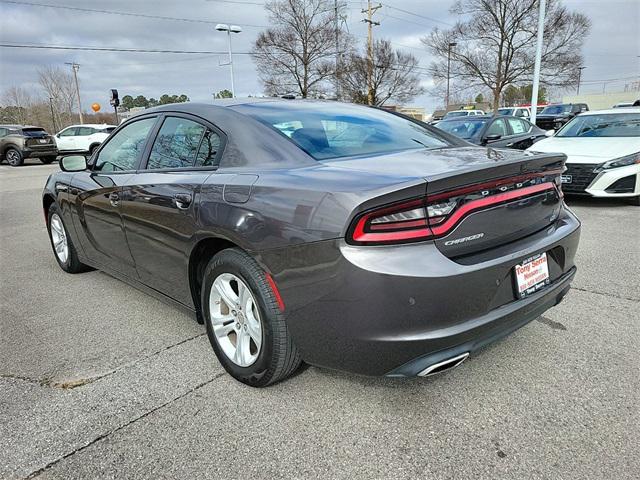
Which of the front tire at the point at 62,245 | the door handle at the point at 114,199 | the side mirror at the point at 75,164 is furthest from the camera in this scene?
the front tire at the point at 62,245

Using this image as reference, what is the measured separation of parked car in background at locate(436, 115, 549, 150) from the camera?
9.18m

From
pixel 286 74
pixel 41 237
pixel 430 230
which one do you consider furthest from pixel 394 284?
pixel 286 74

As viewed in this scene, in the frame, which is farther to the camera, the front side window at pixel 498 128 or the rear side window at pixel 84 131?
the rear side window at pixel 84 131

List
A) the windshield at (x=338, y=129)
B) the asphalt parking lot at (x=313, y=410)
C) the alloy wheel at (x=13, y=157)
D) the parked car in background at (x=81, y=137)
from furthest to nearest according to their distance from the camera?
the parked car in background at (x=81, y=137) < the alloy wheel at (x=13, y=157) < the windshield at (x=338, y=129) < the asphalt parking lot at (x=313, y=410)

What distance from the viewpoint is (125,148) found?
3584mm

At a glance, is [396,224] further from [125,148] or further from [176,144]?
[125,148]

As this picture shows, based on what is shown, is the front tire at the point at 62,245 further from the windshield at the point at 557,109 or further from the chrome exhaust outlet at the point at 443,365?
the windshield at the point at 557,109

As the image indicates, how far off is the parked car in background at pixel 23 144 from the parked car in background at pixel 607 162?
66.3ft

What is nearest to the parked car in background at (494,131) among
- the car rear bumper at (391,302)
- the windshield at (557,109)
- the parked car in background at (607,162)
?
the parked car in background at (607,162)

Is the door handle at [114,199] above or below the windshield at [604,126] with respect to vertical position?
below

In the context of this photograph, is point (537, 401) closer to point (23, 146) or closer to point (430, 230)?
point (430, 230)

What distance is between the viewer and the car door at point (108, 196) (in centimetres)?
331

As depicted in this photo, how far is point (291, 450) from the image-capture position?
2045mm

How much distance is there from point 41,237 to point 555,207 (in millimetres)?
6474
